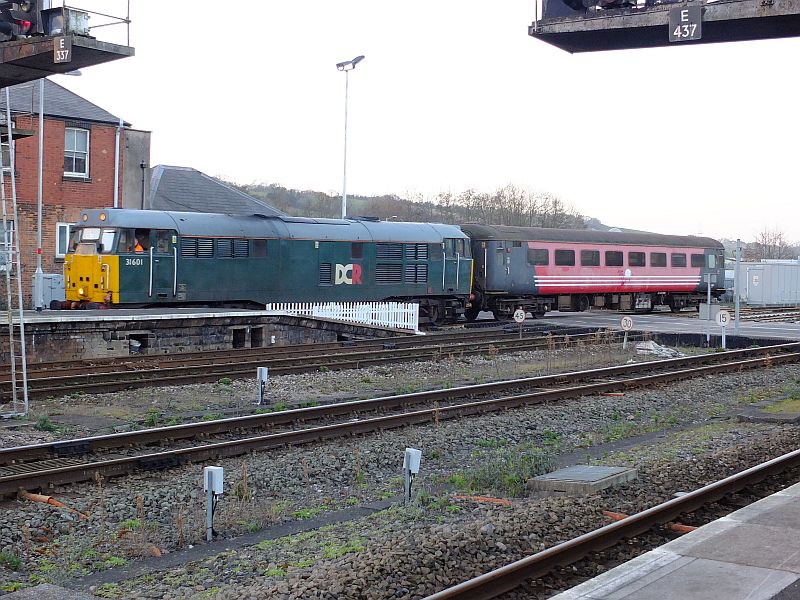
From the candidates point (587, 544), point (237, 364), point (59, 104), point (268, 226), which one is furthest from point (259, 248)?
point (587, 544)

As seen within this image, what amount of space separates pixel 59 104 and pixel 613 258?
72.8 ft

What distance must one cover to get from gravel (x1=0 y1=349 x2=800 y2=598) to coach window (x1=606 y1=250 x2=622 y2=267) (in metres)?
22.3

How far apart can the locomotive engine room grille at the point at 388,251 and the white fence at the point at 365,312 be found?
1519mm

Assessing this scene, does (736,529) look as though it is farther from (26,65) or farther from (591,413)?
(26,65)

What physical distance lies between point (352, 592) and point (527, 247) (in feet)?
94.5

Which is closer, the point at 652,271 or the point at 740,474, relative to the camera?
the point at 740,474

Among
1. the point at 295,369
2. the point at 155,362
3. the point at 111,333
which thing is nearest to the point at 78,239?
the point at 111,333

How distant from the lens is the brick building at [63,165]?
31266 mm

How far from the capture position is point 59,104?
32875mm

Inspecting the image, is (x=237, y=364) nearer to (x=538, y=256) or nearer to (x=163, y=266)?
(x=163, y=266)

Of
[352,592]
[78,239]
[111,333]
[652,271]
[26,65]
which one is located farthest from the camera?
[652,271]

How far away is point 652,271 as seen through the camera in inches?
1544

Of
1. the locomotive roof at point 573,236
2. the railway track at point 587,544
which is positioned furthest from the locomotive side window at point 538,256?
the railway track at point 587,544

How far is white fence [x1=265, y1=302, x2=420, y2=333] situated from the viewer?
27.6 meters
